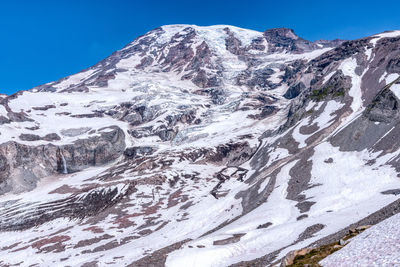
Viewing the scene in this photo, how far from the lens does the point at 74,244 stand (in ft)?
237

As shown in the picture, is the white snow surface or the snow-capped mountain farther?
the snow-capped mountain

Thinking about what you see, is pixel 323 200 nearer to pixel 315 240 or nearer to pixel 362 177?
pixel 362 177

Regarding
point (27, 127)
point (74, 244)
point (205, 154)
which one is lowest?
point (74, 244)

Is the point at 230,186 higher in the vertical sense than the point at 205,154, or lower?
lower

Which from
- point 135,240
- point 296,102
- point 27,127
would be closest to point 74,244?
point 135,240

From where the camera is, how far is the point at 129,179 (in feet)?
389

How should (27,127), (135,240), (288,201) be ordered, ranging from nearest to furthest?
(288,201) < (135,240) < (27,127)

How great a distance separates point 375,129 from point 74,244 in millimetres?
76944

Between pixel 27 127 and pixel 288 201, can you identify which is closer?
pixel 288 201

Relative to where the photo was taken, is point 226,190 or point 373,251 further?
point 226,190

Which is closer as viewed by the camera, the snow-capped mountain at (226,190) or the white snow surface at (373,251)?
the white snow surface at (373,251)

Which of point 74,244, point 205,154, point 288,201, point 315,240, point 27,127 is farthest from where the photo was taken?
point 27,127

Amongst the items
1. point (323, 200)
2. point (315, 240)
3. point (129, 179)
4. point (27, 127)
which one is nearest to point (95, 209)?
point (129, 179)

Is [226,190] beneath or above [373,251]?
Result: beneath
